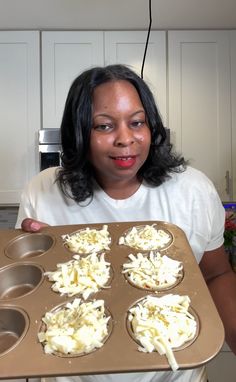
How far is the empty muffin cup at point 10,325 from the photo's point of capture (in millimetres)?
574

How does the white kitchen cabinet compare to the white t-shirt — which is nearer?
the white t-shirt

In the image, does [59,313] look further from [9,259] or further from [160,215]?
[160,215]

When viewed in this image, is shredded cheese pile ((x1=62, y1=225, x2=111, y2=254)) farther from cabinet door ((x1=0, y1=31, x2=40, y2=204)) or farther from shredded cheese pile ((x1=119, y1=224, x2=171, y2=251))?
cabinet door ((x1=0, y1=31, x2=40, y2=204))

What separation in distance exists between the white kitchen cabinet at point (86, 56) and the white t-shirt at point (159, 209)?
131cm

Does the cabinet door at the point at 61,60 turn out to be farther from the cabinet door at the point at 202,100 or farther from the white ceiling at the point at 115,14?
the cabinet door at the point at 202,100

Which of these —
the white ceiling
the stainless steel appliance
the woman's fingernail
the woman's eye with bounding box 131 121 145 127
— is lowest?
the woman's fingernail

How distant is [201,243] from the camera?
95cm

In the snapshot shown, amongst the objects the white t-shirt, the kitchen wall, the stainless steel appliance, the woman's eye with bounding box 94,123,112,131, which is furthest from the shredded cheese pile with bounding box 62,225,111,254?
the kitchen wall

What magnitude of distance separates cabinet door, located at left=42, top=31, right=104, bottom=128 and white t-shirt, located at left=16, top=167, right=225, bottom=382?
4.31 feet

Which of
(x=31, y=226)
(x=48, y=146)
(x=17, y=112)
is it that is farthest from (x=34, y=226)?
(x=17, y=112)

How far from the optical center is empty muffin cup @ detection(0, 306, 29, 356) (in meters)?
0.57

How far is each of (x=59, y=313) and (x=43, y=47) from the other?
1965 mm

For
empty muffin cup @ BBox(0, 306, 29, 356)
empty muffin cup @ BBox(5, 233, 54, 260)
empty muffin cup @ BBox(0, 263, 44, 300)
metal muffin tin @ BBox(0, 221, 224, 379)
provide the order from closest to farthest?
metal muffin tin @ BBox(0, 221, 224, 379)
empty muffin cup @ BBox(0, 306, 29, 356)
empty muffin cup @ BBox(0, 263, 44, 300)
empty muffin cup @ BBox(5, 233, 54, 260)

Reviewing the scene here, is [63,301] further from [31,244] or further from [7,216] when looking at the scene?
[7,216]
